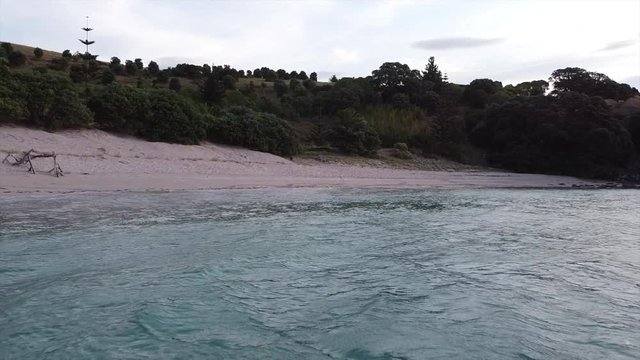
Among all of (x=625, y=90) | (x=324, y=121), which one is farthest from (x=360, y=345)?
(x=625, y=90)

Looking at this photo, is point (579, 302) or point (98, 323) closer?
point (98, 323)

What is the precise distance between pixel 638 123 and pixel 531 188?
18.7m

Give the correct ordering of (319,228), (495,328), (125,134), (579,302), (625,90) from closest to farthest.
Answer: (495,328) < (579,302) < (319,228) < (125,134) < (625,90)

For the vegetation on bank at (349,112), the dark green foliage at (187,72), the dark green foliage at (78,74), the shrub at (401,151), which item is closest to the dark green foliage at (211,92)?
the vegetation on bank at (349,112)

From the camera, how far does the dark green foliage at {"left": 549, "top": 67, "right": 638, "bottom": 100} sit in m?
50.8

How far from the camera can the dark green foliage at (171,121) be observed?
85.1 ft

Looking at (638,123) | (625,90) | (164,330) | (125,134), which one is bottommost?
(164,330)

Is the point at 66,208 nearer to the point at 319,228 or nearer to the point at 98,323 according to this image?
the point at 319,228

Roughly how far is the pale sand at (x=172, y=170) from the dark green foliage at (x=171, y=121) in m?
0.84

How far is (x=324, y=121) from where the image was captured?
4288 centimetres

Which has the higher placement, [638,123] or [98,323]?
[638,123]

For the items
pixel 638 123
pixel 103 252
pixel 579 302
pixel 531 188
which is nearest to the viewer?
pixel 579 302

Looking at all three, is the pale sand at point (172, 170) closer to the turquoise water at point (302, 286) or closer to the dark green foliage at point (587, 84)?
the turquoise water at point (302, 286)

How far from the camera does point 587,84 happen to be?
2062 inches
